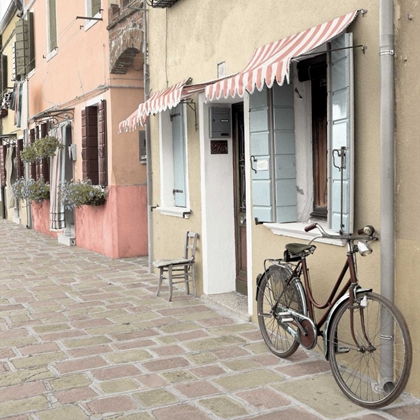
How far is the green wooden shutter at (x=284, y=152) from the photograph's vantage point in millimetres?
5504

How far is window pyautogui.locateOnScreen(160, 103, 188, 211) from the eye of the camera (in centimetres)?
780

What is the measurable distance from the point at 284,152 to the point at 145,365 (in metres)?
2.21

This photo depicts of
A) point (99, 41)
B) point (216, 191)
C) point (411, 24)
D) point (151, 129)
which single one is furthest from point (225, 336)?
point (99, 41)

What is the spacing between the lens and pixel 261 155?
5703mm

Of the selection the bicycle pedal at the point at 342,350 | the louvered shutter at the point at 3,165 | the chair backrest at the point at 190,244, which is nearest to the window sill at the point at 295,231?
the bicycle pedal at the point at 342,350

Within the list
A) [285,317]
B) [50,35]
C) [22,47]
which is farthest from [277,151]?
[22,47]

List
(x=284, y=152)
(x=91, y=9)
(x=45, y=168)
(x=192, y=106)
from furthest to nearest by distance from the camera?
(x=45, y=168), (x=91, y=9), (x=192, y=106), (x=284, y=152)

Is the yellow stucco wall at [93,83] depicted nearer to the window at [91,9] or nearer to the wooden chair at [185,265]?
the window at [91,9]

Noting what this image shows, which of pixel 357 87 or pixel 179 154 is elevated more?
pixel 357 87

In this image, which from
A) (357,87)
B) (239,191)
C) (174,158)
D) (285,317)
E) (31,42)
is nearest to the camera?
(357,87)

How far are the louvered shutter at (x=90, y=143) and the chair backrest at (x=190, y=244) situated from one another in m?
4.28

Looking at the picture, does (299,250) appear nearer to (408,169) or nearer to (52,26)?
(408,169)

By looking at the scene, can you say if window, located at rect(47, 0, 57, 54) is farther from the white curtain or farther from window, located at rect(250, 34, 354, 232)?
window, located at rect(250, 34, 354, 232)

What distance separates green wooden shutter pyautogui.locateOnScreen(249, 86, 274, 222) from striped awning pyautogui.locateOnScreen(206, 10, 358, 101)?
1.62 feet
